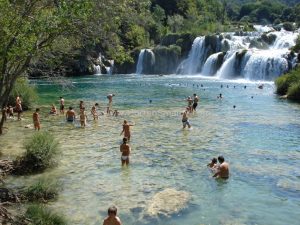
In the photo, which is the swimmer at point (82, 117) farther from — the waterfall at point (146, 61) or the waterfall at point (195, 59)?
the waterfall at point (146, 61)

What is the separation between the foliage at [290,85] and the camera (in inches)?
1713

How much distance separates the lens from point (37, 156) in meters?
18.1

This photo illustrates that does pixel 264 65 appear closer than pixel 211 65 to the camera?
Yes

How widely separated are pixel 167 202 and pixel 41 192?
4.29 meters

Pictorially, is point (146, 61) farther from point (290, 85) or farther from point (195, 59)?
point (290, 85)

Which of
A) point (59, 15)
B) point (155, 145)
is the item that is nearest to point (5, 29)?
point (59, 15)

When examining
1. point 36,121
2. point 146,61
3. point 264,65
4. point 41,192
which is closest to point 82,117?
point 36,121

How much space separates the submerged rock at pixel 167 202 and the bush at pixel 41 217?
3098 millimetres

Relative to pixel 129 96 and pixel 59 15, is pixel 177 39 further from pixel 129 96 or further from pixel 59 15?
pixel 59 15

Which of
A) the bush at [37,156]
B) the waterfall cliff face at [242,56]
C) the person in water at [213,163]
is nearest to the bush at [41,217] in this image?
the bush at [37,156]

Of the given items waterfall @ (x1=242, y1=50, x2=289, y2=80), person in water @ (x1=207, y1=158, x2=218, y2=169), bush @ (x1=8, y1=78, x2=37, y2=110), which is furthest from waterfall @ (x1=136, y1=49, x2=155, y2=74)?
person in water @ (x1=207, y1=158, x2=218, y2=169)

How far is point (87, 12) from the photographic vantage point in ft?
45.0

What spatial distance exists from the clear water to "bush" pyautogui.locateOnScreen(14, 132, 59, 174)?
1.92ft

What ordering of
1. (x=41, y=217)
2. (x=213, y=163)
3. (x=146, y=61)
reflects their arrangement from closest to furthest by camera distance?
(x=41, y=217) → (x=213, y=163) → (x=146, y=61)
